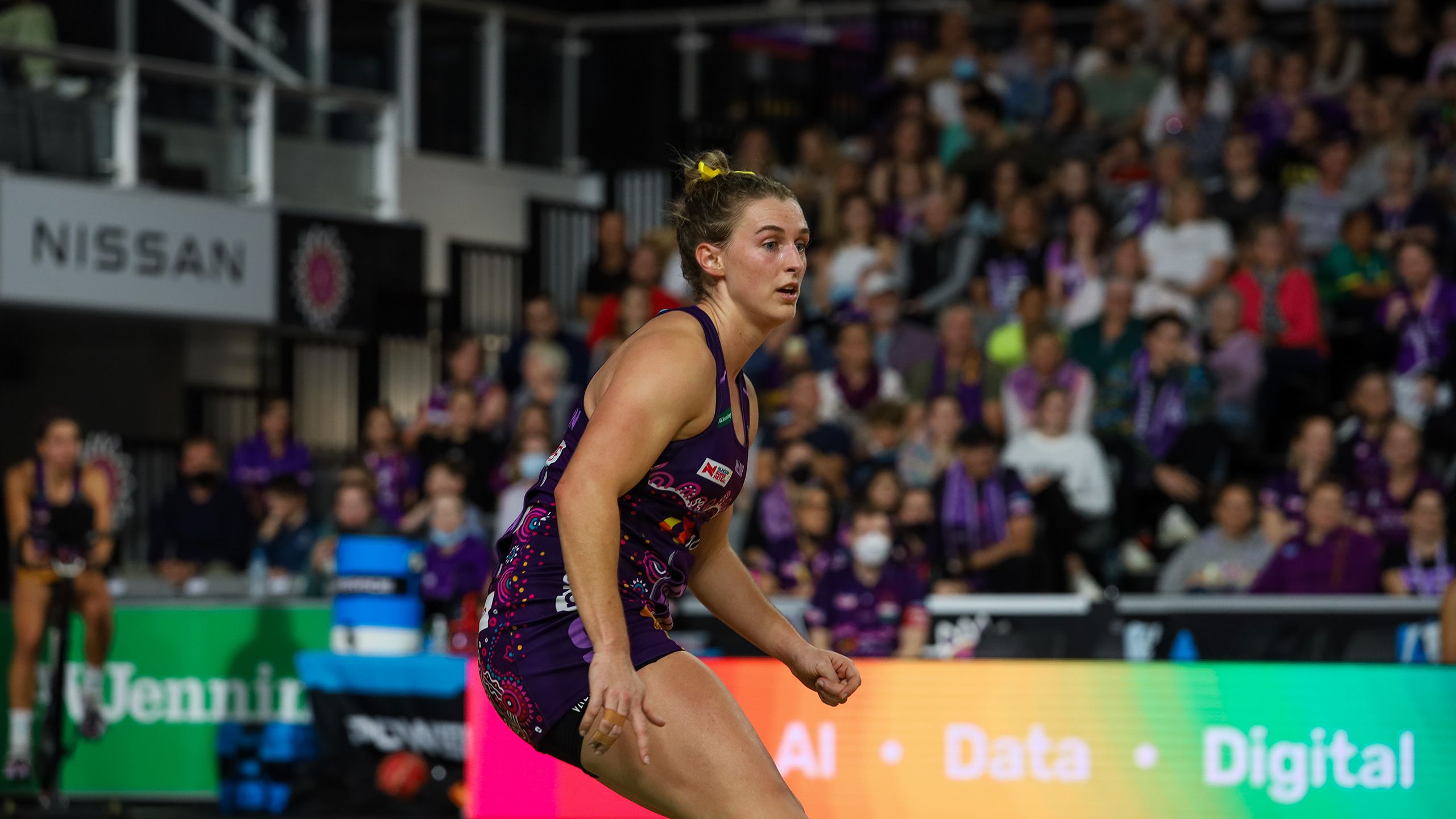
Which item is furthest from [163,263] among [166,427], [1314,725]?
[1314,725]

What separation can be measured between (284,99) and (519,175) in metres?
3.39

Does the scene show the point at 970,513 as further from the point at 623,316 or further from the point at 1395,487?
the point at 623,316

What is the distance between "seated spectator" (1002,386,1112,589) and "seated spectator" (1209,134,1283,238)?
2469 mm

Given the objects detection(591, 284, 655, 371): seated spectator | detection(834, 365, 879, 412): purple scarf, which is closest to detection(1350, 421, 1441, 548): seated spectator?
detection(834, 365, 879, 412): purple scarf

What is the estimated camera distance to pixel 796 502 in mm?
11195

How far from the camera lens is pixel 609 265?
15.0 m

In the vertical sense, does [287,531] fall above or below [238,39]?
below

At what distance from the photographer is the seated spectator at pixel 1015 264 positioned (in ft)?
42.5

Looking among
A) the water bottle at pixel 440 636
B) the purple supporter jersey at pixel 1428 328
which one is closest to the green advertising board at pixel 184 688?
the water bottle at pixel 440 636

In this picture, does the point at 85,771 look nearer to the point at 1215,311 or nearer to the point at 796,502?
the point at 796,502

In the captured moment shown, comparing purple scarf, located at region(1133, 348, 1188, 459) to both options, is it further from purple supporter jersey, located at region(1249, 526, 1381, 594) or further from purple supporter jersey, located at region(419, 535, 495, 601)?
purple supporter jersey, located at region(419, 535, 495, 601)

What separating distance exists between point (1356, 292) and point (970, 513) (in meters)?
3.13

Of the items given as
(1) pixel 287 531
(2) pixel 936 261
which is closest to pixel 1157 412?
(2) pixel 936 261

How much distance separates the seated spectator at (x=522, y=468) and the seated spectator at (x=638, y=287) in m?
2.16
